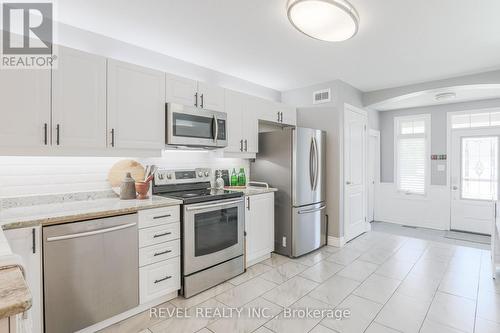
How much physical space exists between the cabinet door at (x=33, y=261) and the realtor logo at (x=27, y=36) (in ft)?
3.90

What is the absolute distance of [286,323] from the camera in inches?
83.8

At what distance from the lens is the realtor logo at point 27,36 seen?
189 centimetres

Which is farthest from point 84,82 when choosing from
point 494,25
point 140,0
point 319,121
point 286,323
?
point 494,25

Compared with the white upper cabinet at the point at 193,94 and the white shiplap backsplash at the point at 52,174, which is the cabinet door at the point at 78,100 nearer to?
the white shiplap backsplash at the point at 52,174

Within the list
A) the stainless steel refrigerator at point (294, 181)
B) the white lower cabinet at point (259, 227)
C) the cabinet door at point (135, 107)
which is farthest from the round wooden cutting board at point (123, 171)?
the stainless steel refrigerator at point (294, 181)

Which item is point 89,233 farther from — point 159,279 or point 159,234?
point 159,279

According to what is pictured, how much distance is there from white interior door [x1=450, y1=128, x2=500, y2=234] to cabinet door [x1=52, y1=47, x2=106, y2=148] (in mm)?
5979

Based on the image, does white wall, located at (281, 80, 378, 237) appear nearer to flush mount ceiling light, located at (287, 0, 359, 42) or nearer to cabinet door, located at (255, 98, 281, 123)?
cabinet door, located at (255, 98, 281, 123)

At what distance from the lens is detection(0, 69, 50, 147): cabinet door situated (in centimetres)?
186

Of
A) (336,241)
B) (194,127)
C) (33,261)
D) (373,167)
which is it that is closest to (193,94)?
(194,127)

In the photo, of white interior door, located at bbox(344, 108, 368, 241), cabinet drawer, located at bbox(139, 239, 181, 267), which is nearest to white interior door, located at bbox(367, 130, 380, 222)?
white interior door, located at bbox(344, 108, 368, 241)

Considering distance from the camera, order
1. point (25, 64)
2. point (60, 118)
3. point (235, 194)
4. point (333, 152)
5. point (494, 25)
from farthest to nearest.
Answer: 1. point (333, 152)
2. point (235, 194)
3. point (494, 25)
4. point (60, 118)
5. point (25, 64)

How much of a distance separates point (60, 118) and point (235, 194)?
5.66 ft

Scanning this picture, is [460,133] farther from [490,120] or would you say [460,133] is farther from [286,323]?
[286,323]
